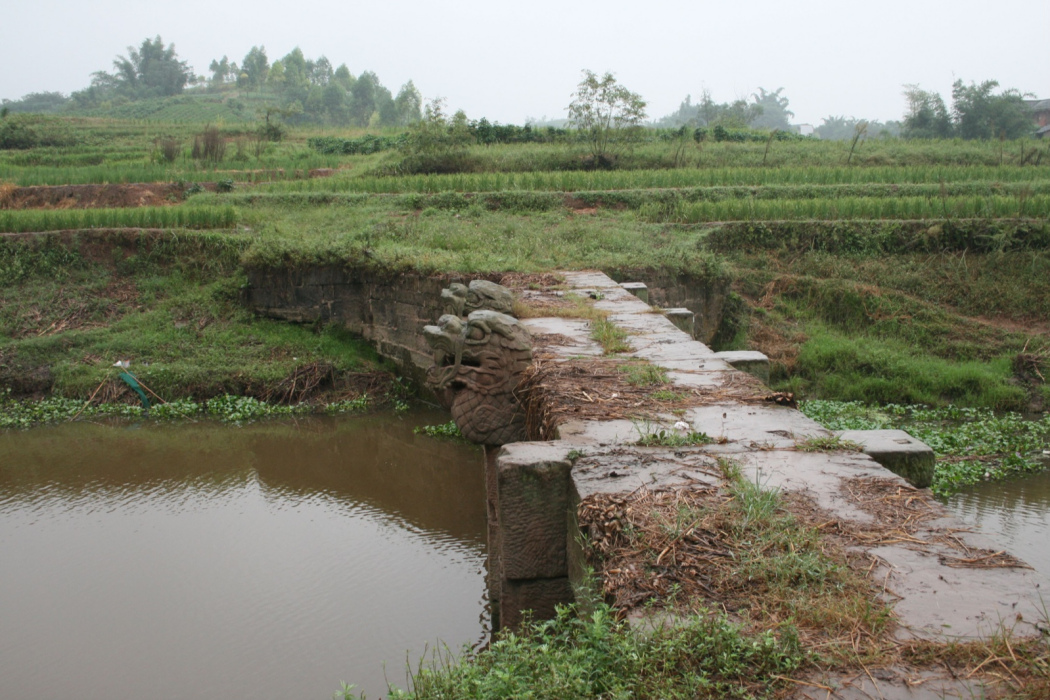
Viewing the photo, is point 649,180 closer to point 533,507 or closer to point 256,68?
point 533,507

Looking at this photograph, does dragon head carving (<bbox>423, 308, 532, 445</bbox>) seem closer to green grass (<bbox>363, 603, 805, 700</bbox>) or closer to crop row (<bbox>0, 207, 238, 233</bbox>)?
green grass (<bbox>363, 603, 805, 700</bbox>)

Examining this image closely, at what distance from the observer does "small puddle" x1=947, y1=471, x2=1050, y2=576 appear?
530cm

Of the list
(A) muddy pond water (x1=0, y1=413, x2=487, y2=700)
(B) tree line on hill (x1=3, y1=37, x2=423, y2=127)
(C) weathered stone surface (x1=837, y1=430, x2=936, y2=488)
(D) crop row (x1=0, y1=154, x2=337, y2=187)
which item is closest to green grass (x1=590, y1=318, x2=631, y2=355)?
(A) muddy pond water (x1=0, y1=413, x2=487, y2=700)

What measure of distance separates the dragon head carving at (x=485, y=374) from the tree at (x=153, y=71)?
217ft

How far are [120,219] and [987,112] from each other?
30.7m

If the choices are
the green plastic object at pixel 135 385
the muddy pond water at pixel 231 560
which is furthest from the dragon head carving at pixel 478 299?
the green plastic object at pixel 135 385

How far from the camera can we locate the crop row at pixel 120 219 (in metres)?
12.2

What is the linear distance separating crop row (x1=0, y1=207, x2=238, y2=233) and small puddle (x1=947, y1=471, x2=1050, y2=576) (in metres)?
10.5

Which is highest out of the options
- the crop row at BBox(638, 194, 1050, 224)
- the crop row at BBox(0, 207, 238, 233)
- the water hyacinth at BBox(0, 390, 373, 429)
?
the crop row at BBox(0, 207, 238, 233)

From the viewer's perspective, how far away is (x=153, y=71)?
6288 centimetres

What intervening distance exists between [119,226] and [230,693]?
10030mm

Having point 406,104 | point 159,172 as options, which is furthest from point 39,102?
point 159,172

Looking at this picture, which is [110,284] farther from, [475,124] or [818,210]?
[475,124]

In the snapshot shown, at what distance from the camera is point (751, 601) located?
212 cm
